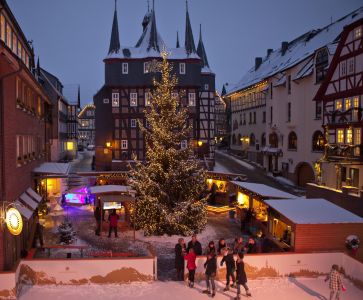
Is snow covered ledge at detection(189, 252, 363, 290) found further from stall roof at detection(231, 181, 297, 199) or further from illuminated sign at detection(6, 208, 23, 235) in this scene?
illuminated sign at detection(6, 208, 23, 235)

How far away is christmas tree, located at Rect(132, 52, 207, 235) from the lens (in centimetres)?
2014

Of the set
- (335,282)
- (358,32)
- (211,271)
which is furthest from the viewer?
(358,32)

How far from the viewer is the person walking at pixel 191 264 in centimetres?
1392

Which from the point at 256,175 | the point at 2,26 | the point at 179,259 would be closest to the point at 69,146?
the point at 256,175

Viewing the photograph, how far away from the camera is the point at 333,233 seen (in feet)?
52.0

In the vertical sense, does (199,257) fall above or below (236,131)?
below

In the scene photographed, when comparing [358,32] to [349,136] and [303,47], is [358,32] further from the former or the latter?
[303,47]

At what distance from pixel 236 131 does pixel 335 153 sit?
39691 millimetres

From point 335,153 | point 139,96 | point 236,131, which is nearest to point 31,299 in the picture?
point 335,153

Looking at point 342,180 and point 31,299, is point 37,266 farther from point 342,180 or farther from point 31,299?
point 342,180

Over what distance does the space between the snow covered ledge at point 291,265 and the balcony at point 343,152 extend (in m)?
11.5

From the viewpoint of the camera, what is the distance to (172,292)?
1349 cm

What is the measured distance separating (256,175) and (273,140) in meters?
5.10

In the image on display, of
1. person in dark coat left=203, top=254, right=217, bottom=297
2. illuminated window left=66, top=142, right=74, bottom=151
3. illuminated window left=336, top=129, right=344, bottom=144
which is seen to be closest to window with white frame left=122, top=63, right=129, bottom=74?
illuminated window left=66, top=142, right=74, bottom=151
